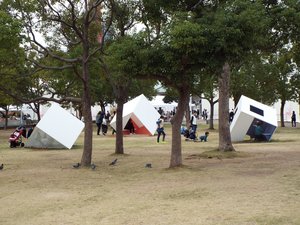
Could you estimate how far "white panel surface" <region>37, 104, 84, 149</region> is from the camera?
21.8 meters

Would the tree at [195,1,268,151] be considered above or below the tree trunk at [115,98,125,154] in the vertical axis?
above

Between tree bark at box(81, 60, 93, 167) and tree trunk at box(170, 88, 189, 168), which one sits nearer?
tree trunk at box(170, 88, 189, 168)

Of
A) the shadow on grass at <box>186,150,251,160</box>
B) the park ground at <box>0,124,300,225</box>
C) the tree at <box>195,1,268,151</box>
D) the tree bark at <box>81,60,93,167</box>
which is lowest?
the park ground at <box>0,124,300,225</box>

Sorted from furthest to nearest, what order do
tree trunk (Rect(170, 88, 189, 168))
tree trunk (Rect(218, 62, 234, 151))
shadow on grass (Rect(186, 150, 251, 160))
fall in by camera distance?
1. tree trunk (Rect(218, 62, 234, 151))
2. shadow on grass (Rect(186, 150, 251, 160))
3. tree trunk (Rect(170, 88, 189, 168))

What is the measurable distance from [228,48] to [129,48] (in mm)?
2445

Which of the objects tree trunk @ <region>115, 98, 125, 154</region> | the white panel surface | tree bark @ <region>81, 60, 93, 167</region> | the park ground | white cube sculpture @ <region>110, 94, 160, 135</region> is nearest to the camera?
the park ground

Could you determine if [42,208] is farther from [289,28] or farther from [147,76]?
[289,28]

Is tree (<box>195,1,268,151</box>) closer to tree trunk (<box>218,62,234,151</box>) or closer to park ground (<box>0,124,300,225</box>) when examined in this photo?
park ground (<box>0,124,300,225</box>)

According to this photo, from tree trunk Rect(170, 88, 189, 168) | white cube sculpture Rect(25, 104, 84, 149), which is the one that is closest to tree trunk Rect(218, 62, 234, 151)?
tree trunk Rect(170, 88, 189, 168)

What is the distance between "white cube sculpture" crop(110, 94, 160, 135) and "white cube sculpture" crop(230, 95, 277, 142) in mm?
8277

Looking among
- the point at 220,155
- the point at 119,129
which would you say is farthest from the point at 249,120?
the point at 119,129

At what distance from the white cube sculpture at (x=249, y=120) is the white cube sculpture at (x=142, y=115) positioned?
27.2 feet

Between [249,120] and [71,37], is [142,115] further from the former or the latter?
[71,37]

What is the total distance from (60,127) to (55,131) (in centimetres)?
29
